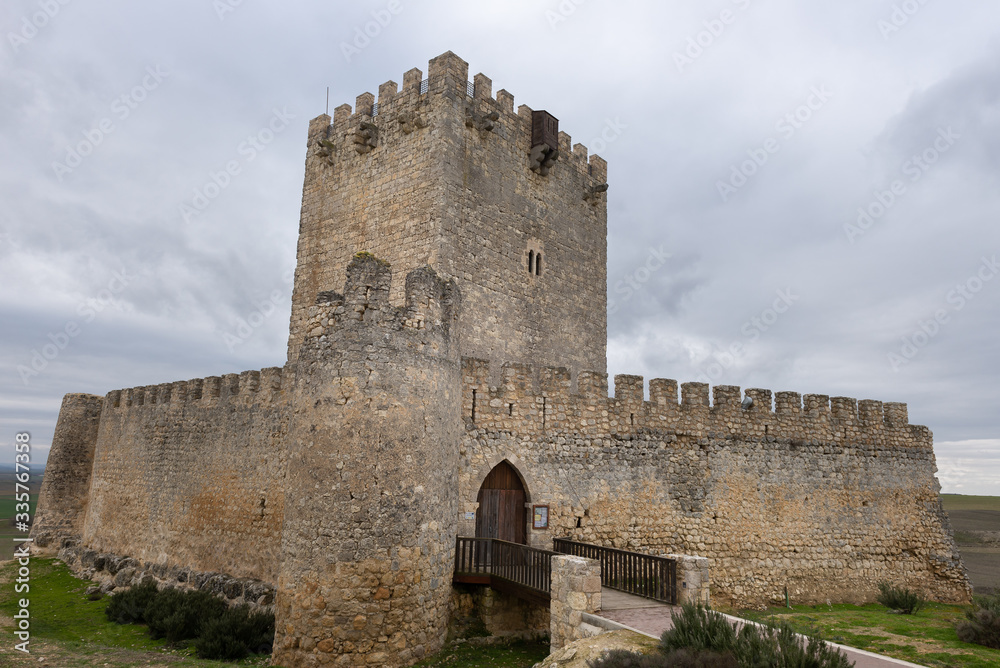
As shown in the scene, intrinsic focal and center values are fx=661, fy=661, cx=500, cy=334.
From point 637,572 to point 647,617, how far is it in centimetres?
146

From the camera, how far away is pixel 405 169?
1593cm

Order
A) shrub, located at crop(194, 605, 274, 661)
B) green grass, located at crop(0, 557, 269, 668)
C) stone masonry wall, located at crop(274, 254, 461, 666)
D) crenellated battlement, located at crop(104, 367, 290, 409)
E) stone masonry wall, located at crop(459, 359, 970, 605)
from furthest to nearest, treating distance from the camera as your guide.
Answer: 1. crenellated battlement, located at crop(104, 367, 290, 409)
2. stone masonry wall, located at crop(459, 359, 970, 605)
3. shrub, located at crop(194, 605, 274, 661)
4. green grass, located at crop(0, 557, 269, 668)
5. stone masonry wall, located at crop(274, 254, 461, 666)

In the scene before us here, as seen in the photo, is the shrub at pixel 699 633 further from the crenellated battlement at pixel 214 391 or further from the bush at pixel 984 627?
the crenellated battlement at pixel 214 391

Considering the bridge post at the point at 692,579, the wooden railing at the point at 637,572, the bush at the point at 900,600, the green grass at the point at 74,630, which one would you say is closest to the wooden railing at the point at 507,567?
the wooden railing at the point at 637,572

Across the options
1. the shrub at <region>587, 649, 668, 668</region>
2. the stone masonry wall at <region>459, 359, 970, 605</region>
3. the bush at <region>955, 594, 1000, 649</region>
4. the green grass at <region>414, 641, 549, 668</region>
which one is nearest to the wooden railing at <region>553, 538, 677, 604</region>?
the green grass at <region>414, 641, 549, 668</region>

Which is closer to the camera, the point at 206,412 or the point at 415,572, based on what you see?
the point at 415,572

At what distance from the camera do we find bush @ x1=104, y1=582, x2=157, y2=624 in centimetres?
1314

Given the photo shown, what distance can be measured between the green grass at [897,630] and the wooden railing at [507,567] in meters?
2.88

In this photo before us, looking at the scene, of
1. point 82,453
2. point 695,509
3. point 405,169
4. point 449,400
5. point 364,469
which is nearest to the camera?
point 364,469

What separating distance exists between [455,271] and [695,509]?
287 inches

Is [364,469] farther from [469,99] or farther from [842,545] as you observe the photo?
[842,545]

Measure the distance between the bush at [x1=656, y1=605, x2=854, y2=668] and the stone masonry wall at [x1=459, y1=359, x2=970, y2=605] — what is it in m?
5.24

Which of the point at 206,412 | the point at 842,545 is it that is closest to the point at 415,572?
the point at 206,412

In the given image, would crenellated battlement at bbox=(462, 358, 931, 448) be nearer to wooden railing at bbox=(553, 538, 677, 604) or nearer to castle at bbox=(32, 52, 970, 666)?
castle at bbox=(32, 52, 970, 666)
